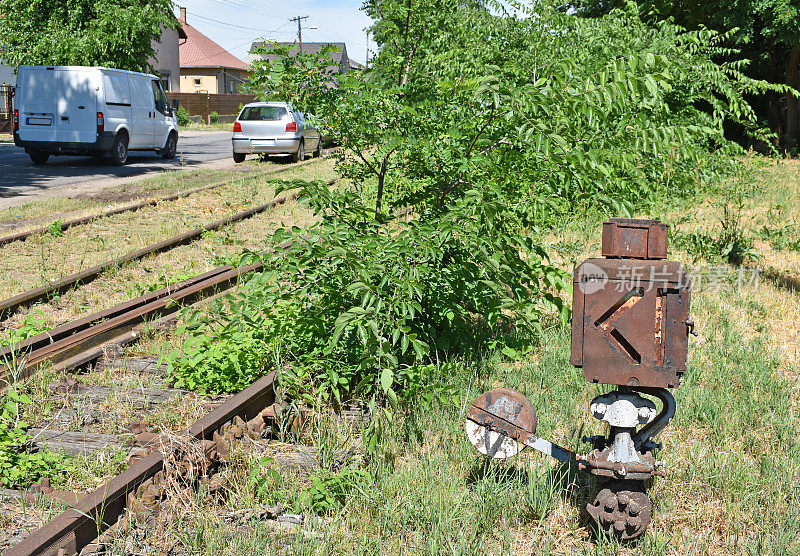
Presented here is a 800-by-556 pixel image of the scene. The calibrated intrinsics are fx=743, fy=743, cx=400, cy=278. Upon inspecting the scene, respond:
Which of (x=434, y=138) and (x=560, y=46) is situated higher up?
(x=560, y=46)

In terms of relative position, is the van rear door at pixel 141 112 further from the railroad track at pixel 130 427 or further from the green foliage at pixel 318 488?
the green foliage at pixel 318 488

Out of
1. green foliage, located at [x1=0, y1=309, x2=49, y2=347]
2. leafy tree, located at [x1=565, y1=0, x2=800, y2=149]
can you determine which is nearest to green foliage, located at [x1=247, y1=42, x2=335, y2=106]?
green foliage, located at [x1=0, y1=309, x2=49, y2=347]

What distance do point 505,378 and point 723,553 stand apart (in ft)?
6.61

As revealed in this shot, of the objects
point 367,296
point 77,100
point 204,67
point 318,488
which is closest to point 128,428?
point 318,488

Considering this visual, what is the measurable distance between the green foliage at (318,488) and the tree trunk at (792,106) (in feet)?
80.8

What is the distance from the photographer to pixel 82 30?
25875 mm

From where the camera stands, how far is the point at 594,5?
27.3m

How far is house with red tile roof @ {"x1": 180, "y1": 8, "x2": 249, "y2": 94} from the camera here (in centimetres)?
7738

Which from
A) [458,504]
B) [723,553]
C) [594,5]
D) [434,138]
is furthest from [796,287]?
[594,5]

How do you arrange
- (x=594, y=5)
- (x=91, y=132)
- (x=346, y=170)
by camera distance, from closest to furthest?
1. (x=346, y=170)
2. (x=91, y=132)
3. (x=594, y=5)

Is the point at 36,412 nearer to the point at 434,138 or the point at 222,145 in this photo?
the point at 434,138

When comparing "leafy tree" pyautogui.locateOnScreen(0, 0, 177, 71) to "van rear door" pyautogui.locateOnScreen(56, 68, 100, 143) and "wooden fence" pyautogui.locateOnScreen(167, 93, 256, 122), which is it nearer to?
"van rear door" pyautogui.locateOnScreen(56, 68, 100, 143)

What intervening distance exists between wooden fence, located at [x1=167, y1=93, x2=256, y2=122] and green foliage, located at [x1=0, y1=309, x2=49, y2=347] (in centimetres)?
4718

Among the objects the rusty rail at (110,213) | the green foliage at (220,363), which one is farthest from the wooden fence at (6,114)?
the green foliage at (220,363)
